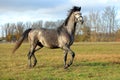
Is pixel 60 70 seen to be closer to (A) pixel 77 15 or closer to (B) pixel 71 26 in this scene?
(B) pixel 71 26

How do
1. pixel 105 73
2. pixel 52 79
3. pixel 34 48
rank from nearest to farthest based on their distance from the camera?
pixel 52 79 < pixel 105 73 < pixel 34 48

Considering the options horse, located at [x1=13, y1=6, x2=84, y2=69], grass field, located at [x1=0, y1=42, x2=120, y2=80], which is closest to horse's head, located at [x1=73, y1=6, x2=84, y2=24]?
horse, located at [x1=13, y1=6, x2=84, y2=69]

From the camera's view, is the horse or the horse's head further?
the horse

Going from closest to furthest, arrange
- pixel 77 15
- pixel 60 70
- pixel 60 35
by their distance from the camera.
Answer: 1. pixel 60 70
2. pixel 77 15
3. pixel 60 35

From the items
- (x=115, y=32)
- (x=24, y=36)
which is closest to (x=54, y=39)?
(x=24, y=36)

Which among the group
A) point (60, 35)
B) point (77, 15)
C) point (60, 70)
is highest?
point (77, 15)

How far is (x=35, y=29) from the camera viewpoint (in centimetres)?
1322

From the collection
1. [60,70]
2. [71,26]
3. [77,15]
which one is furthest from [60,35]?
[60,70]

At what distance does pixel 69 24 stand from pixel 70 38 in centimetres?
77

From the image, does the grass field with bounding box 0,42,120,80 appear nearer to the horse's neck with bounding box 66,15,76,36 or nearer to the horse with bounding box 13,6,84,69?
the horse with bounding box 13,6,84,69

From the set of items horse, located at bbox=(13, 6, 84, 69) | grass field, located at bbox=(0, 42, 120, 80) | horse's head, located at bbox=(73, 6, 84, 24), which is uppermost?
horse's head, located at bbox=(73, 6, 84, 24)

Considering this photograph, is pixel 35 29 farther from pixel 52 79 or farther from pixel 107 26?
pixel 107 26

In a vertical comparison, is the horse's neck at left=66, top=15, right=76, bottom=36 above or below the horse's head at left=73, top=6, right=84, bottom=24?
below

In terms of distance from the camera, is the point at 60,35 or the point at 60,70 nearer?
the point at 60,70
